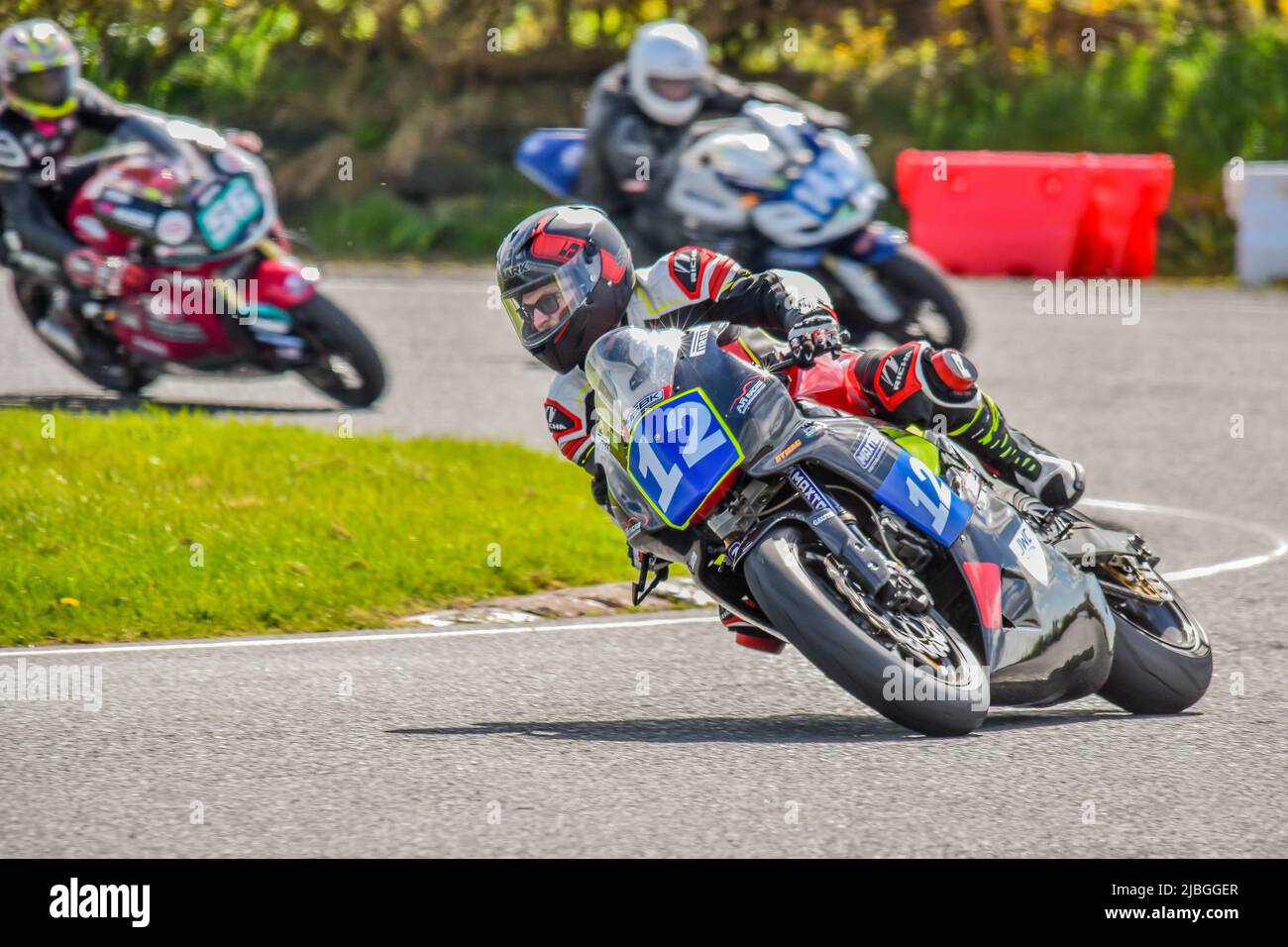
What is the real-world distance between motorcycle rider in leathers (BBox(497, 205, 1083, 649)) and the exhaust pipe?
22.0 feet

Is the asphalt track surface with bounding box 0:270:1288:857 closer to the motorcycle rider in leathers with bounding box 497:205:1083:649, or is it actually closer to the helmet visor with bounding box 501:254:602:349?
the motorcycle rider in leathers with bounding box 497:205:1083:649

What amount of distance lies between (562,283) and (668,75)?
8430 mm

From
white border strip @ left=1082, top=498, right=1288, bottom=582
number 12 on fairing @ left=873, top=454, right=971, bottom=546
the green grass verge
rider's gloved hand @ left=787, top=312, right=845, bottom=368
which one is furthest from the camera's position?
white border strip @ left=1082, top=498, right=1288, bottom=582

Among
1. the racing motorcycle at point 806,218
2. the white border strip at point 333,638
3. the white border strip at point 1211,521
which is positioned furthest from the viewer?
the racing motorcycle at point 806,218

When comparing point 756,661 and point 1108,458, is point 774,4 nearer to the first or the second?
point 1108,458

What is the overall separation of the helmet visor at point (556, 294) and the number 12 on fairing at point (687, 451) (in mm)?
514

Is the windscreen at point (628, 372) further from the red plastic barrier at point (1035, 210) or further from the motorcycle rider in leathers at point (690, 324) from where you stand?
the red plastic barrier at point (1035, 210)

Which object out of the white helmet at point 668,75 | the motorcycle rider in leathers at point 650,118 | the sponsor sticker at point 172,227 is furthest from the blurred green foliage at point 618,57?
the sponsor sticker at point 172,227

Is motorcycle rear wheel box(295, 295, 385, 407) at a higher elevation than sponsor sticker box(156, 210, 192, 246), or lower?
lower

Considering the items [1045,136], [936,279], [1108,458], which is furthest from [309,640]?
[1045,136]

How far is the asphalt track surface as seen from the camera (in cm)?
482

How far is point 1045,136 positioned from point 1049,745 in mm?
17485

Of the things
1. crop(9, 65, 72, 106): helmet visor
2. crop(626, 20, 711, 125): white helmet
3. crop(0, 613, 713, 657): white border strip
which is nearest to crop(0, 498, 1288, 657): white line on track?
crop(0, 613, 713, 657): white border strip

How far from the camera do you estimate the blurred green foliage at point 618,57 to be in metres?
21.5
